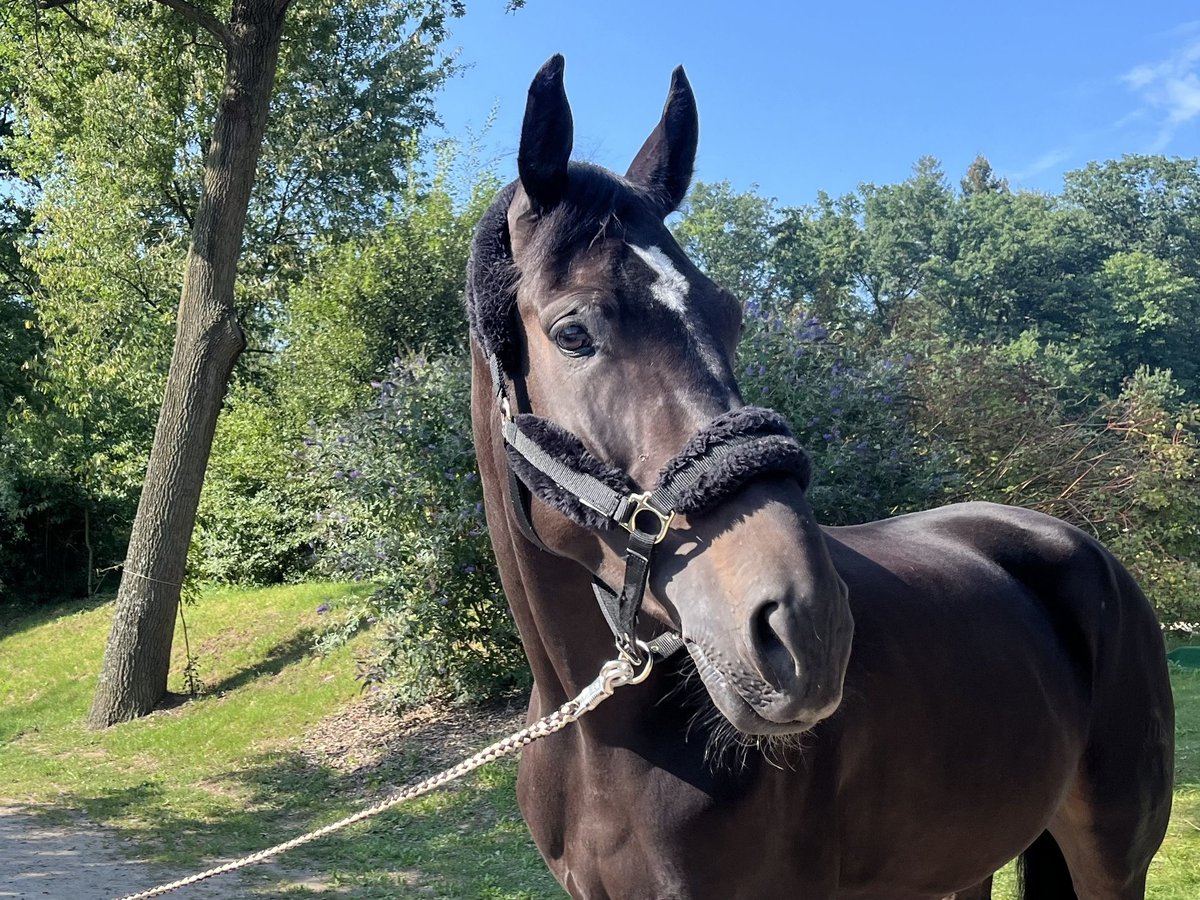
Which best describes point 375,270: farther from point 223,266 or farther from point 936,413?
point 936,413

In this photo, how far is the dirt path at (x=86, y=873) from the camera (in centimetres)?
556

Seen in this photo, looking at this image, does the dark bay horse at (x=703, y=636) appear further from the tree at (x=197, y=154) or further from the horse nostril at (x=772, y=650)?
the tree at (x=197, y=154)

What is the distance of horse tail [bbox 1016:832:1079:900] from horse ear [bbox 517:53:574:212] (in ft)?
9.37

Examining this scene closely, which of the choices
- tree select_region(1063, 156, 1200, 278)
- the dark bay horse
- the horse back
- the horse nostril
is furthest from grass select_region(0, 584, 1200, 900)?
tree select_region(1063, 156, 1200, 278)

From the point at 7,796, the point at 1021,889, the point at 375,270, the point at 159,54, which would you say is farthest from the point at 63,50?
the point at 1021,889

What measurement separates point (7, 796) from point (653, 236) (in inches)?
357

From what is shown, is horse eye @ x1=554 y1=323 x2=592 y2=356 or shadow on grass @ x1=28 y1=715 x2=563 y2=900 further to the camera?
shadow on grass @ x1=28 y1=715 x2=563 y2=900

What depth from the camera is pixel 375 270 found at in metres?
15.0

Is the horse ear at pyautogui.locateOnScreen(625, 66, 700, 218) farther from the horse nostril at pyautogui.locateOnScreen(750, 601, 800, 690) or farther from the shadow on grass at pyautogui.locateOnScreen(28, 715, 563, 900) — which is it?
the shadow on grass at pyautogui.locateOnScreen(28, 715, 563, 900)

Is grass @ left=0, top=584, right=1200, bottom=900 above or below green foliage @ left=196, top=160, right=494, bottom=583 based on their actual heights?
below

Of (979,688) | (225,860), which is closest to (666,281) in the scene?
(979,688)

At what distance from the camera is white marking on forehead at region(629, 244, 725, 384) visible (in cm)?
169

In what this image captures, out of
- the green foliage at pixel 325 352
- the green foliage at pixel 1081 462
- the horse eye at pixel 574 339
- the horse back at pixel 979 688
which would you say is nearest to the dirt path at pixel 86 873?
the horse back at pixel 979 688

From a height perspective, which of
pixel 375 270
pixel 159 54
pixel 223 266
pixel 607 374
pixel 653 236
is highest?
pixel 159 54
